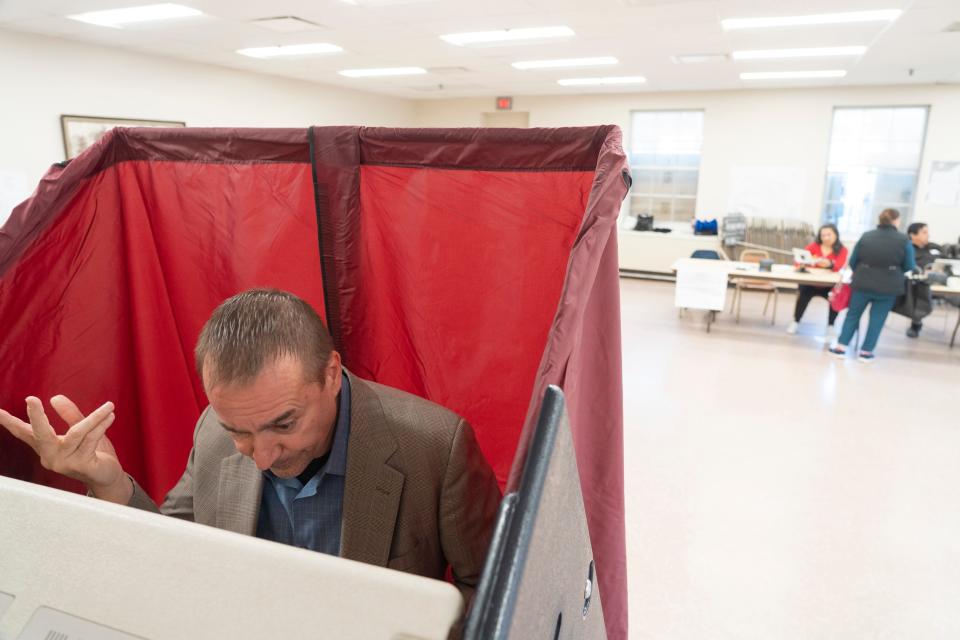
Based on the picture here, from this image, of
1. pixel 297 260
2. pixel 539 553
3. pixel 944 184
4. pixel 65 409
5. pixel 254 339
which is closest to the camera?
pixel 539 553

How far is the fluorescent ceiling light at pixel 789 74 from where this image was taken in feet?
23.8

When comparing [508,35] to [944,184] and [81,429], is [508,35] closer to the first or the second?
[81,429]

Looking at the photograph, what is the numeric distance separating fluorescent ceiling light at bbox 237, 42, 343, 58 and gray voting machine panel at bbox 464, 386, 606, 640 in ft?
21.3

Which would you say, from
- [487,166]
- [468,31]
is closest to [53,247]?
[487,166]

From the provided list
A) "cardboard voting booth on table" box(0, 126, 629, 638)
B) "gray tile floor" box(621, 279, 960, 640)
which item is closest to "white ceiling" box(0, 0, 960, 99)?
"gray tile floor" box(621, 279, 960, 640)

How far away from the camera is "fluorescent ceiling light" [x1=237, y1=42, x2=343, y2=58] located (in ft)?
20.7

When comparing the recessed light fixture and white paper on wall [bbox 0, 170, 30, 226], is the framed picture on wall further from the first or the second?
the recessed light fixture

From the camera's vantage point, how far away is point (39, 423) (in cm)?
104

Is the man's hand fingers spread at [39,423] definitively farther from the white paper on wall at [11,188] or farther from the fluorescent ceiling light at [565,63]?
the fluorescent ceiling light at [565,63]

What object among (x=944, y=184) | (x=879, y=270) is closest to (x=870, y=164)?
(x=944, y=184)

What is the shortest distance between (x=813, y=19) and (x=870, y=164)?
14.7 ft

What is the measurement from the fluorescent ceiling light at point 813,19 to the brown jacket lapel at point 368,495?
4918mm

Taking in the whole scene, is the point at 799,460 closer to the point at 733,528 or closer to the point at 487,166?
the point at 733,528

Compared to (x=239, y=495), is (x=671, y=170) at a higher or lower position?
higher
